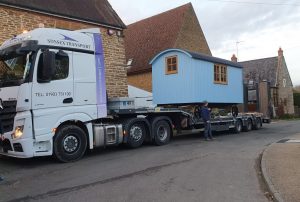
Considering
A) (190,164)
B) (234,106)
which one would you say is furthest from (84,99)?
(234,106)

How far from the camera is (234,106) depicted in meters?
21.3

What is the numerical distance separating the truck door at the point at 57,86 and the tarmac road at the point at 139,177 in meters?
A: 1.66

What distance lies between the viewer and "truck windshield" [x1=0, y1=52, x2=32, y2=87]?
10.5 m

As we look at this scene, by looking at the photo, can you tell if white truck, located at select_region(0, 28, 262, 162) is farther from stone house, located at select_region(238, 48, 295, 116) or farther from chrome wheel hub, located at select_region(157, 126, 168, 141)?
stone house, located at select_region(238, 48, 295, 116)

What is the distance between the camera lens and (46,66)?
10320mm

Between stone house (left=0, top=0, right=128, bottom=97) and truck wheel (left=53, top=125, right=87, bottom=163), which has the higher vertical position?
stone house (left=0, top=0, right=128, bottom=97)

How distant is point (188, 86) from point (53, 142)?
8261 millimetres

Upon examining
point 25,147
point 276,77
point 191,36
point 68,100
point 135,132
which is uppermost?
point 191,36

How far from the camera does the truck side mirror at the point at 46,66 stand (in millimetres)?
10328

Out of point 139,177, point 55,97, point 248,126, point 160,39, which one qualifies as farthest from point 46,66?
point 160,39

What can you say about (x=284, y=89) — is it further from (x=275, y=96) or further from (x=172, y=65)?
(x=172, y=65)

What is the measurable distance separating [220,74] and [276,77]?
Result: 31089 millimetres

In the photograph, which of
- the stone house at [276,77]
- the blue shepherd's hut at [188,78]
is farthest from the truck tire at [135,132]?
the stone house at [276,77]

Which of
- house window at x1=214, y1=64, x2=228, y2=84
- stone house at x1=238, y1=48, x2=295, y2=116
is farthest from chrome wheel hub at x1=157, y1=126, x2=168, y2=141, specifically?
stone house at x1=238, y1=48, x2=295, y2=116
